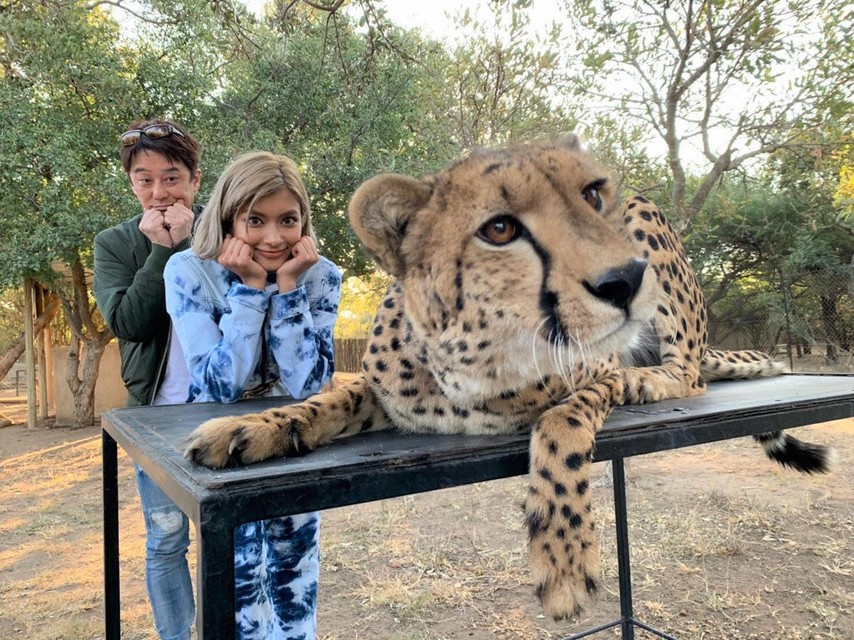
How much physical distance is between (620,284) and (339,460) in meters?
0.56

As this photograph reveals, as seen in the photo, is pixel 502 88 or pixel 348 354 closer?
pixel 502 88

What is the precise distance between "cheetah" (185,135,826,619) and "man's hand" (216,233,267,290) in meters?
0.34

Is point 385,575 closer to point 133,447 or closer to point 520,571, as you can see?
point 520,571

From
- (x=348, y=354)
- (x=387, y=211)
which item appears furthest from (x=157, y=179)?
(x=348, y=354)

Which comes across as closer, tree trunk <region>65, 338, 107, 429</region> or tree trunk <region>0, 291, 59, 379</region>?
tree trunk <region>65, 338, 107, 429</region>

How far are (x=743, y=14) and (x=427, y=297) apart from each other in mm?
4109

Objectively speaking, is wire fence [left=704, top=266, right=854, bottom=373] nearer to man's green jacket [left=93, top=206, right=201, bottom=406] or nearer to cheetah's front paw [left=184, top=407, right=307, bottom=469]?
man's green jacket [left=93, top=206, right=201, bottom=406]

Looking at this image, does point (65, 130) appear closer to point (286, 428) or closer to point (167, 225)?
point (167, 225)

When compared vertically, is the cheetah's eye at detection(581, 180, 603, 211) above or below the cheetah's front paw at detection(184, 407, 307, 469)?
above

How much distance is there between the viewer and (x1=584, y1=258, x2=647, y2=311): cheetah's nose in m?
1.13

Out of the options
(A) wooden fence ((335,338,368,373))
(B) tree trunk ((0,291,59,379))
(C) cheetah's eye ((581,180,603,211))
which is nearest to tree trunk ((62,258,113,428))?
(B) tree trunk ((0,291,59,379))

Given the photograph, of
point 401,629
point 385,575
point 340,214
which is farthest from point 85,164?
point 401,629

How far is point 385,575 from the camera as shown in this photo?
3.45m

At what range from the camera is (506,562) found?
3.52 metres
